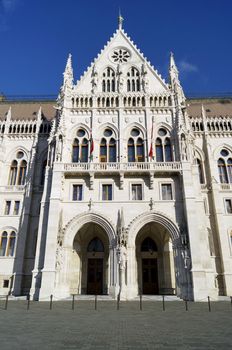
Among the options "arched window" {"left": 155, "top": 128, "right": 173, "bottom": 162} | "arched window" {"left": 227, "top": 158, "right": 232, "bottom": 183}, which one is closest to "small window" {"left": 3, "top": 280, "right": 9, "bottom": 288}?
"arched window" {"left": 155, "top": 128, "right": 173, "bottom": 162}

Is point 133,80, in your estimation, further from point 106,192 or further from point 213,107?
point 106,192

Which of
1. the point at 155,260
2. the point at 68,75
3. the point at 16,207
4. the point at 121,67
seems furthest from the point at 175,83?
the point at 16,207

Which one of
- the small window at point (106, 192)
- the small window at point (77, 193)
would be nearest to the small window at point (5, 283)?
the small window at point (77, 193)

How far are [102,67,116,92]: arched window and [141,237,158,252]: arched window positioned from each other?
61.0 feet

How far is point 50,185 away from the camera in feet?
88.7

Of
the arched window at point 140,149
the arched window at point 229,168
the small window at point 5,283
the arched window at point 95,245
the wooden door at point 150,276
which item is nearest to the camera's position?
the wooden door at point 150,276

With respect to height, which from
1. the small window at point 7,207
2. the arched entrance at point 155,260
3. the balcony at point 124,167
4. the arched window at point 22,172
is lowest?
the arched entrance at point 155,260

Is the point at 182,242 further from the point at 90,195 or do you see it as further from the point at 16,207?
the point at 16,207

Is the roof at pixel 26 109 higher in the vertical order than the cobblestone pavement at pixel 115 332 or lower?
higher

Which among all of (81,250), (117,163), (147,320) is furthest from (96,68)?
(147,320)

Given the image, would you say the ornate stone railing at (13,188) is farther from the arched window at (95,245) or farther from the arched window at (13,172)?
the arched window at (95,245)

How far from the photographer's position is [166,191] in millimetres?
27188

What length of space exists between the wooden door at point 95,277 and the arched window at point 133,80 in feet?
68.4

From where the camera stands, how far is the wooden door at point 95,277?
→ 27.6m
